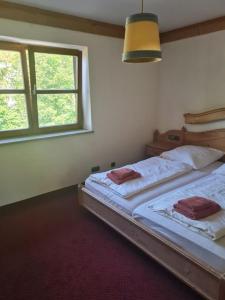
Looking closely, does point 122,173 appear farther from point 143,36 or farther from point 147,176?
point 143,36

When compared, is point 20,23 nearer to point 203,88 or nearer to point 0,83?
point 0,83

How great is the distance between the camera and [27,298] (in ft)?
5.56

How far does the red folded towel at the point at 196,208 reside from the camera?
180cm

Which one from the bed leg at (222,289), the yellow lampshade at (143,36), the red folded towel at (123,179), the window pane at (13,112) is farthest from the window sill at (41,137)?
the bed leg at (222,289)

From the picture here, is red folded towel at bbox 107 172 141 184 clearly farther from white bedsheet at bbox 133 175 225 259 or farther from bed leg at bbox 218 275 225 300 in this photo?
bed leg at bbox 218 275 225 300

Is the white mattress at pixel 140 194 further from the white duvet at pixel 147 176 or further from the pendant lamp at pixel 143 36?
the pendant lamp at pixel 143 36

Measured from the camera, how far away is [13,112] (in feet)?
9.70

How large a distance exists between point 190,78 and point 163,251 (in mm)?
2677

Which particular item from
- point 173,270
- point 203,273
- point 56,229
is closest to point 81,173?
point 56,229

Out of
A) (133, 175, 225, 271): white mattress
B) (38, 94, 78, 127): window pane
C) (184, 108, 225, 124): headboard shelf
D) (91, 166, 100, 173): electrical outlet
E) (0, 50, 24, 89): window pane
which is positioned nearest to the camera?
(133, 175, 225, 271): white mattress

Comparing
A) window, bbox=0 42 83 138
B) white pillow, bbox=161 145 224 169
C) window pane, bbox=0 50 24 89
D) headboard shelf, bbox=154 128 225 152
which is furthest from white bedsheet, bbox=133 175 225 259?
window pane, bbox=0 50 24 89

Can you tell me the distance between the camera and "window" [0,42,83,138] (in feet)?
9.36

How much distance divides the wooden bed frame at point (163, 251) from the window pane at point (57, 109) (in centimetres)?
114

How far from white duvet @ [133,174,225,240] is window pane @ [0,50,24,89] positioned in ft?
6.83
